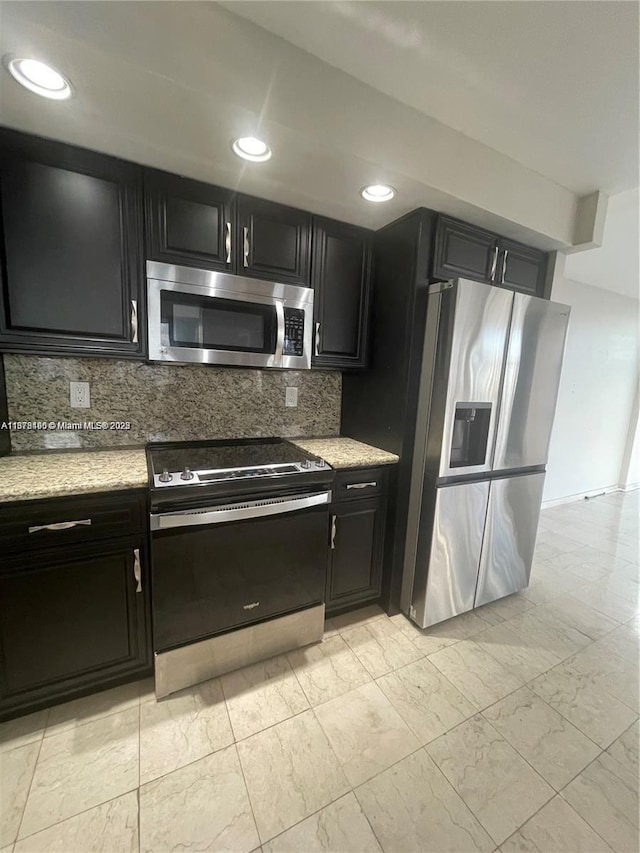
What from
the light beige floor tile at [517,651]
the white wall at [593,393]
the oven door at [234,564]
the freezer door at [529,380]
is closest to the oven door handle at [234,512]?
the oven door at [234,564]

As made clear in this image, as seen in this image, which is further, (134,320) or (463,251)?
(463,251)

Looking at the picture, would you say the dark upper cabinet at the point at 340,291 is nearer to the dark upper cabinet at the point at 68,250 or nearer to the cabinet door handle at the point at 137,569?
the dark upper cabinet at the point at 68,250

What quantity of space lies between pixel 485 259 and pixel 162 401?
6.57 feet

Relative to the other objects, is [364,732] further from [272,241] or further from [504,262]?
[504,262]

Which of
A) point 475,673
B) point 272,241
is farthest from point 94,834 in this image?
point 272,241

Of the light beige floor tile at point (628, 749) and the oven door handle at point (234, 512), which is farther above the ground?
the oven door handle at point (234, 512)

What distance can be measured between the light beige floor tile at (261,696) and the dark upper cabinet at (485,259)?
7.00ft

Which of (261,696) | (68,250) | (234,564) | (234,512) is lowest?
(261,696)

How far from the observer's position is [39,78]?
3.46 ft

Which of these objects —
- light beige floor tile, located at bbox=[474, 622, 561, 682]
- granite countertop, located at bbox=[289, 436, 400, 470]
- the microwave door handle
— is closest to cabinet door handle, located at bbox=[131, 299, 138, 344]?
the microwave door handle

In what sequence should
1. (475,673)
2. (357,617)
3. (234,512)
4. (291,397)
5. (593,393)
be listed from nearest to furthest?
(234,512)
(475,673)
(357,617)
(291,397)
(593,393)

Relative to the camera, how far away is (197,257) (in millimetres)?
1614

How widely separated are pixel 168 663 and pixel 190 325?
1.52 meters

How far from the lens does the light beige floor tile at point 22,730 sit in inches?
50.2
